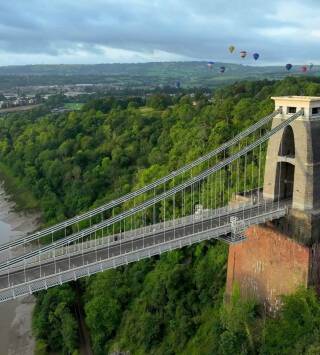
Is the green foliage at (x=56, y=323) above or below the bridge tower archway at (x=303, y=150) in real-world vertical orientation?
below

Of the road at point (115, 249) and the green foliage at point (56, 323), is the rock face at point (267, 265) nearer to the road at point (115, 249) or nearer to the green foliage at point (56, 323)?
the road at point (115, 249)

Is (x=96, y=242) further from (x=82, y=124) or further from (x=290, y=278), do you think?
(x=82, y=124)

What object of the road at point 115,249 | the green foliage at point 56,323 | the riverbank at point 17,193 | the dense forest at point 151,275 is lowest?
the riverbank at point 17,193

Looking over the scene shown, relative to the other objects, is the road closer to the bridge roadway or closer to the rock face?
the bridge roadway

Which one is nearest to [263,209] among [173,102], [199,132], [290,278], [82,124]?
[290,278]

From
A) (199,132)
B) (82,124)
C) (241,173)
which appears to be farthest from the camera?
(82,124)

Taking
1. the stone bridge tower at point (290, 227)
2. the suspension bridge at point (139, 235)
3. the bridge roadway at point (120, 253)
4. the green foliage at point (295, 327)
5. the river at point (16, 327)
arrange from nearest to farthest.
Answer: the bridge roadway at point (120, 253) < the suspension bridge at point (139, 235) < the green foliage at point (295, 327) < the stone bridge tower at point (290, 227) < the river at point (16, 327)

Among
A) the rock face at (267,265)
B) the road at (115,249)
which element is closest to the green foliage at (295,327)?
the rock face at (267,265)

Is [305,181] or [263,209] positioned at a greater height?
[305,181]
